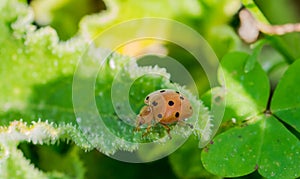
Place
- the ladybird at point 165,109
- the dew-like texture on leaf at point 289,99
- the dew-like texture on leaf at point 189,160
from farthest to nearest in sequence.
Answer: the dew-like texture on leaf at point 189,160 < the dew-like texture on leaf at point 289,99 < the ladybird at point 165,109

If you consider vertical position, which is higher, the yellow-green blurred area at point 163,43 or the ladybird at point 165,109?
the yellow-green blurred area at point 163,43

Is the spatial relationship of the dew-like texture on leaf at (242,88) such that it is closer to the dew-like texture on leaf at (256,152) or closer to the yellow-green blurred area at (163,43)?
the dew-like texture on leaf at (256,152)

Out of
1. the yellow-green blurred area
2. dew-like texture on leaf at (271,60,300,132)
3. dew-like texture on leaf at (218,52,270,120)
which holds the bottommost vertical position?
dew-like texture on leaf at (271,60,300,132)

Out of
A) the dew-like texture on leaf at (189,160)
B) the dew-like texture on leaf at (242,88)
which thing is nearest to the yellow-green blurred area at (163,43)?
the dew-like texture on leaf at (189,160)

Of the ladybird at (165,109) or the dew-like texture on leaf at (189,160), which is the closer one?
the ladybird at (165,109)

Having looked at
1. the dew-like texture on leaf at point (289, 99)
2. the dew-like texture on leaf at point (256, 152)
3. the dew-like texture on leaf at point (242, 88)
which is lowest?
the dew-like texture on leaf at point (256, 152)

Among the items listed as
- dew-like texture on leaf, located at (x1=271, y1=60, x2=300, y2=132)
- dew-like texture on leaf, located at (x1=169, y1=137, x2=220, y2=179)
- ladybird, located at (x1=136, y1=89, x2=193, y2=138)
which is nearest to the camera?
ladybird, located at (x1=136, y1=89, x2=193, y2=138)

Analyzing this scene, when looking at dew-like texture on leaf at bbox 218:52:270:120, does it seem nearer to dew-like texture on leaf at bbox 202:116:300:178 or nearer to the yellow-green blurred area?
dew-like texture on leaf at bbox 202:116:300:178

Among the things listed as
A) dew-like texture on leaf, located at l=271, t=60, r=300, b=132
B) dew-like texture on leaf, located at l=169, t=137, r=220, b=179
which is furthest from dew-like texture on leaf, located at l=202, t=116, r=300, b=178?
dew-like texture on leaf, located at l=169, t=137, r=220, b=179
